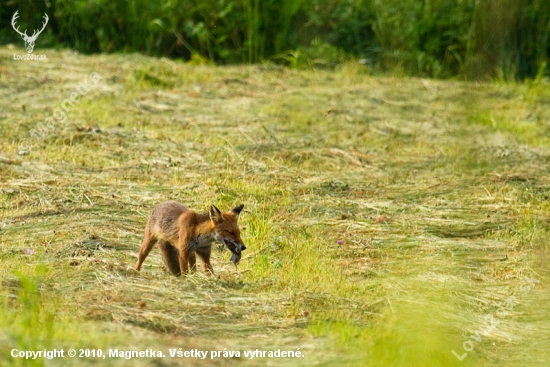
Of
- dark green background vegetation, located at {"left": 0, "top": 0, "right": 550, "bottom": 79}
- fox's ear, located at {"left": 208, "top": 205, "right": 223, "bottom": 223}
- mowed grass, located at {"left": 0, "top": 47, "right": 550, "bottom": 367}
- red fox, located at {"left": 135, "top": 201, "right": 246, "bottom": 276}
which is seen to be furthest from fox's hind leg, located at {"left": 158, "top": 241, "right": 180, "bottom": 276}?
dark green background vegetation, located at {"left": 0, "top": 0, "right": 550, "bottom": 79}

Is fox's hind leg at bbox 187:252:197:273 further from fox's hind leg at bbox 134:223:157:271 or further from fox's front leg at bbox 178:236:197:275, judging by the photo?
fox's hind leg at bbox 134:223:157:271

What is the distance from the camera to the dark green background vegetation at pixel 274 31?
1600 cm

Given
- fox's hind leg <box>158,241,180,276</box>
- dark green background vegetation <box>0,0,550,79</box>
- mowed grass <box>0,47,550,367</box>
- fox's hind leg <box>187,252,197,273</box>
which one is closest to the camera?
mowed grass <box>0,47,550,367</box>

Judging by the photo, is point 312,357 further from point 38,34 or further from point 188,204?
point 38,34

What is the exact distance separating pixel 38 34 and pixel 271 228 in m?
10.3

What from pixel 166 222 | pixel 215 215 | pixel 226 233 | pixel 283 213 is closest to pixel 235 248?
pixel 226 233

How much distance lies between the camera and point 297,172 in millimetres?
9477

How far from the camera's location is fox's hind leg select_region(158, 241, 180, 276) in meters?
6.46

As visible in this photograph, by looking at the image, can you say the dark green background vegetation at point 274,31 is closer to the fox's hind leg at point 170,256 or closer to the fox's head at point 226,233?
the fox's hind leg at point 170,256

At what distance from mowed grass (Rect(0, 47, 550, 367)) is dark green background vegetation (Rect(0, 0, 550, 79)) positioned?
160 centimetres

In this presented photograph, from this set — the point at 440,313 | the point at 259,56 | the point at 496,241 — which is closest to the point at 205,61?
the point at 259,56

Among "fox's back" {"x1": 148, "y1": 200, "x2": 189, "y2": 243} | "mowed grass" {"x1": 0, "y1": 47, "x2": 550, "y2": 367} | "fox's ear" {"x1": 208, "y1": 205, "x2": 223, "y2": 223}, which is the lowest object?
"mowed grass" {"x1": 0, "y1": 47, "x2": 550, "y2": 367}

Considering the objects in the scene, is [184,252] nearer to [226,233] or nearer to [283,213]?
[226,233]

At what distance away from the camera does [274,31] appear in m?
16.3
